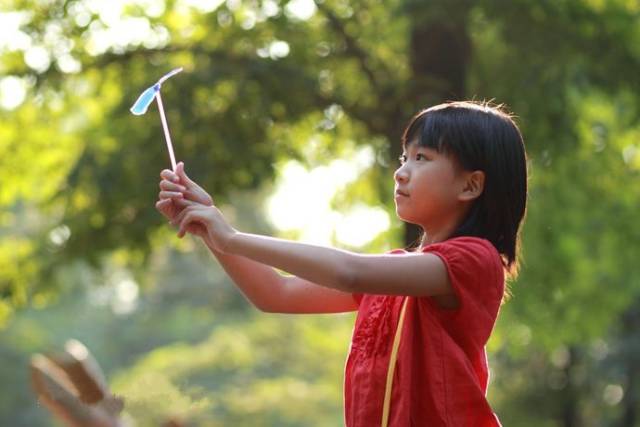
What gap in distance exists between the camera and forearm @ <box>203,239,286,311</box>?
118 inches

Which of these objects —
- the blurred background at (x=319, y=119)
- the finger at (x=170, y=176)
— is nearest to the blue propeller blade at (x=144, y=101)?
the finger at (x=170, y=176)

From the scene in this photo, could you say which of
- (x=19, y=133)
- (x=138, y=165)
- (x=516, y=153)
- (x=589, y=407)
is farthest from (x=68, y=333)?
(x=516, y=153)

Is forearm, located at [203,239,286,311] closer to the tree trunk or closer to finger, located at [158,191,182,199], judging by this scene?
finger, located at [158,191,182,199]

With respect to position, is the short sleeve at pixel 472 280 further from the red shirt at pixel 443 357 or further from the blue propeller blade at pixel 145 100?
the blue propeller blade at pixel 145 100

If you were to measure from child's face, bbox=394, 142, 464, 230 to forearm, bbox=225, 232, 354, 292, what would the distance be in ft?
0.99

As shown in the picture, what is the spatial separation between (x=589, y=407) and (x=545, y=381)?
1228 millimetres

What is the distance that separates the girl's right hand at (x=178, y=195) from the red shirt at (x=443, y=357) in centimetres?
43

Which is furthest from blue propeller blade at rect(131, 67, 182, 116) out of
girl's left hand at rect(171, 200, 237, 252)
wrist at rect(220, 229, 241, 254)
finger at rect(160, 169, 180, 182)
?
wrist at rect(220, 229, 241, 254)

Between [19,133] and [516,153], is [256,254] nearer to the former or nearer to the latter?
[516,153]

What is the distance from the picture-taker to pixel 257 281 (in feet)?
9.91

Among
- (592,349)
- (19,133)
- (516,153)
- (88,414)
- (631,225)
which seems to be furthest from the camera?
(592,349)

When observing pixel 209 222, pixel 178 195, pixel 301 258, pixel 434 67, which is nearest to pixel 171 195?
pixel 178 195

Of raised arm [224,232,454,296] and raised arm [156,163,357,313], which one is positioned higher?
raised arm [156,163,357,313]

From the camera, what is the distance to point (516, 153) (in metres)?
2.79
